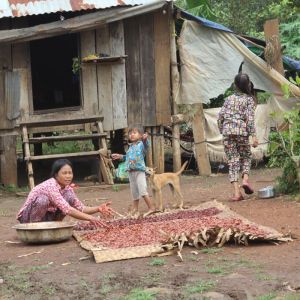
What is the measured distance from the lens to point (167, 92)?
1299cm

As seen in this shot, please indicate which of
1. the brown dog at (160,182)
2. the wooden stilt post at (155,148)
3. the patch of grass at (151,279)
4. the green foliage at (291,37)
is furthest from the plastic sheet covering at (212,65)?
the patch of grass at (151,279)

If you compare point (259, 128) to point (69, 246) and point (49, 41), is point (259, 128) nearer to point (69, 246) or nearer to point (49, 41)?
point (49, 41)

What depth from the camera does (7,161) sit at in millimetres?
12375

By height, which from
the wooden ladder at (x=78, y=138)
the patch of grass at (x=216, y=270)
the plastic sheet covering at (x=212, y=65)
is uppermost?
the plastic sheet covering at (x=212, y=65)

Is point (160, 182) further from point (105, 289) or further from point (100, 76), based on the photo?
point (100, 76)

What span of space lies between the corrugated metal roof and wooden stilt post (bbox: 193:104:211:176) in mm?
2622

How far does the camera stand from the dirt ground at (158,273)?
4.66 meters

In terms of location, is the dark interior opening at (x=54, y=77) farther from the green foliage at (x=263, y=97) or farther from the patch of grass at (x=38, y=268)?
the patch of grass at (x=38, y=268)

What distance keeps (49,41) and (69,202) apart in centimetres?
1014

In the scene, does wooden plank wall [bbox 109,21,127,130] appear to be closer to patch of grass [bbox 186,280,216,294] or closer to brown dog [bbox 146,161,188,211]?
brown dog [bbox 146,161,188,211]

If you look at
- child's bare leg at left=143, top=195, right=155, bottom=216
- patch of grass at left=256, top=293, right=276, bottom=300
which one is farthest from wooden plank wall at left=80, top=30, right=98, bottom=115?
patch of grass at left=256, top=293, right=276, bottom=300

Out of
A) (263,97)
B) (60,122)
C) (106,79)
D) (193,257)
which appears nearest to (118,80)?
(106,79)

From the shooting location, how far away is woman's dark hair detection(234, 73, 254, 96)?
894 cm

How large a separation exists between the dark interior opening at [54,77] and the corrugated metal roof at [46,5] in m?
4.79
